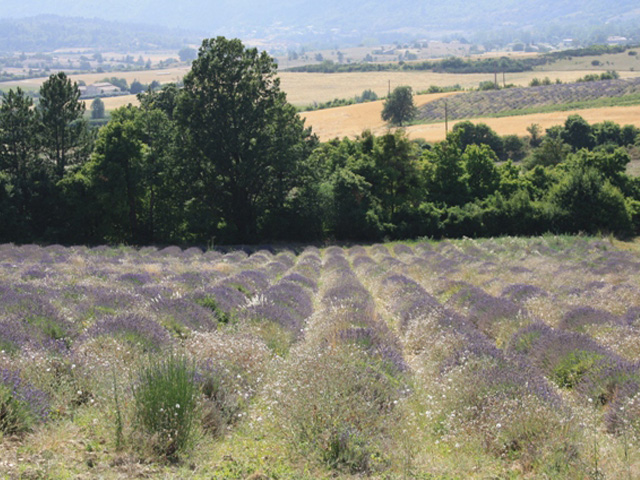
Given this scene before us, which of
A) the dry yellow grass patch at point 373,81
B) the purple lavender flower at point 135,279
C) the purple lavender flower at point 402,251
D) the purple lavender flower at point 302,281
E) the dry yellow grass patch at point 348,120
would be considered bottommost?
the purple lavender flower at point 402,251

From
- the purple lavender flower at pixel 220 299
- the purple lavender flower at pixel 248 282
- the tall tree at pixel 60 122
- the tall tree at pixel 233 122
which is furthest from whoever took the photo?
the tall tree at pixel 60 122

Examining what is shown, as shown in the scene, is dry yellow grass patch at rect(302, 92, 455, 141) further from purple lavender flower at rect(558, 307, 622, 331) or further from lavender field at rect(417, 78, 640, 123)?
purple lavender flower at rect(558, 307, 622, 331)

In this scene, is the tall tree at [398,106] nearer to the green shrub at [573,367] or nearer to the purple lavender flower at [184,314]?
the purple lavender flower at [184,314]

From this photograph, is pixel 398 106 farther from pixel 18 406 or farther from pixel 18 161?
pixel 18 406

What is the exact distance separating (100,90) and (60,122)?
153587 mm

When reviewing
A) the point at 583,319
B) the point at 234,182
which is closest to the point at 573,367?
the point at 583,319

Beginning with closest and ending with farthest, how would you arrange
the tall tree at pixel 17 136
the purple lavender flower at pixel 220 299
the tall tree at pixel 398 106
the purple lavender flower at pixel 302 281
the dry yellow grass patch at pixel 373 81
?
the purple lavender flower at pixel 220 299
the purple lavender flower at pixel 302 281
the tall tree at pixel 17 136
the tall tree at pixel 398 106
the dry yellow grass patch at pixel 373 81

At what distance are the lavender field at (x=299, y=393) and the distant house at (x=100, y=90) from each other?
175m

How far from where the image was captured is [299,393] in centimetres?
531

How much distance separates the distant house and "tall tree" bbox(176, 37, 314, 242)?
480ft

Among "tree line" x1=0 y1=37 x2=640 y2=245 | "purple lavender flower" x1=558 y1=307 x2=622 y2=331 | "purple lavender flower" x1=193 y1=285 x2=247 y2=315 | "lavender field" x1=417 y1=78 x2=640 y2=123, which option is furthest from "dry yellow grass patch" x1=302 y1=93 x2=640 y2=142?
"purple lavender flower" x1=558 y1=307 x2=622 y2=331

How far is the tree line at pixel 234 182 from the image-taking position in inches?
1394

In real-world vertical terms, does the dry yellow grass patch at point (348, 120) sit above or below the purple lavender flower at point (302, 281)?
above

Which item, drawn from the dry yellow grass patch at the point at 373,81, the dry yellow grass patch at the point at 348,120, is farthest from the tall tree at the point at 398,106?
the dry yellow grass patch at the point at 373,81
